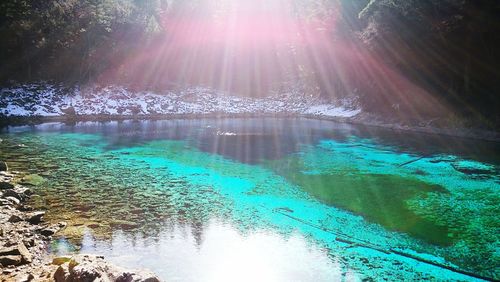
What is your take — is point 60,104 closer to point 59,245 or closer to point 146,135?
point 146,135

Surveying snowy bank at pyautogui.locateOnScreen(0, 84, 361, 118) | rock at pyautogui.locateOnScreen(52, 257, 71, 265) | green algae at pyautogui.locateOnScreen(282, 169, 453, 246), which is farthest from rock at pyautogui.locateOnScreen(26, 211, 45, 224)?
snowy bank at pyautogui.locateOnScreen(0, 84, 361, 118)

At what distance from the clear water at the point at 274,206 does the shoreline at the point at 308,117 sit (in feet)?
9.02

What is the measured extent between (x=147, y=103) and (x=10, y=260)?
39.8 meters

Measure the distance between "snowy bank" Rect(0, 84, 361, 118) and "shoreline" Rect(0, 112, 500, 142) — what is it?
2.93 feet

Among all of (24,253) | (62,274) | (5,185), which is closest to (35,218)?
(24,253)

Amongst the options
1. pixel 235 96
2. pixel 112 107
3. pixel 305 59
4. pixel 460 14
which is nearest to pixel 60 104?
pixel 112 107

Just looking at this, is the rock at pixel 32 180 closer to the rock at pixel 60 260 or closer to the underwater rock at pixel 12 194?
the underwater rock at pixel 12 194

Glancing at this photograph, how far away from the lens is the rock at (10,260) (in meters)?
6.75

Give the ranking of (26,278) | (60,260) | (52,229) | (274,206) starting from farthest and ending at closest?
(274,206) < (52,229) < (60,260) < (26,278)

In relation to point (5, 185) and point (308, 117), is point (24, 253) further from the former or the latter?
point (308, 117)

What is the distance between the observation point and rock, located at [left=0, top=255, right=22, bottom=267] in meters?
6.75

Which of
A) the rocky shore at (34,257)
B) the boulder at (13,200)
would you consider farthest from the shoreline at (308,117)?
the rocky shore at (34,257)

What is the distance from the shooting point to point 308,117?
145 ft

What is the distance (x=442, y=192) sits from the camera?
44.8 ft
